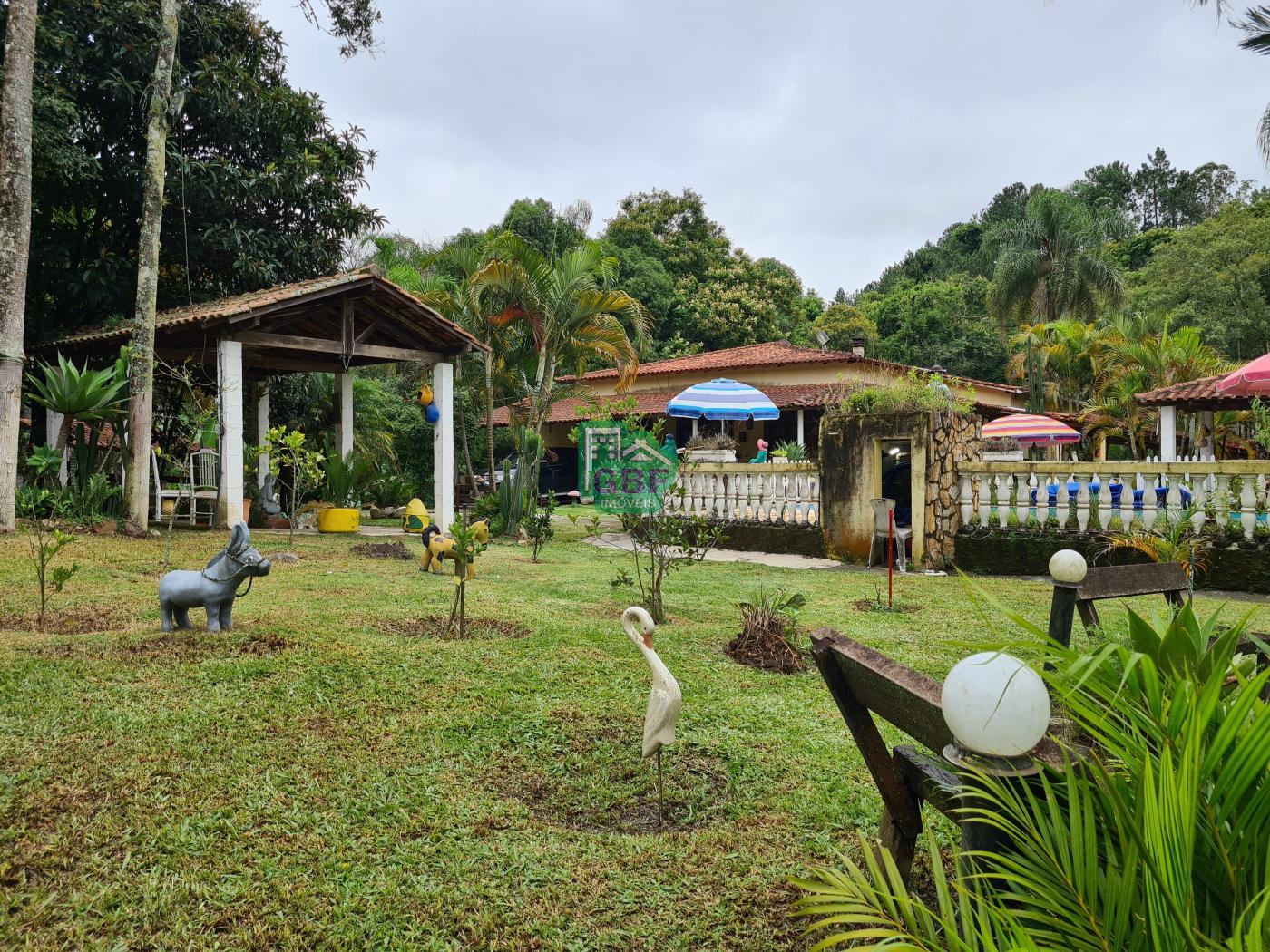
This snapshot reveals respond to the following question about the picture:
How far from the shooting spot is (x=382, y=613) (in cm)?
575

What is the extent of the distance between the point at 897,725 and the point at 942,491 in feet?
24.7

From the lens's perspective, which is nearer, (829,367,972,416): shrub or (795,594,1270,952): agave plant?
(795,594,1270,952): agave plant

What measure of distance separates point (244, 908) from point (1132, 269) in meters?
43.7

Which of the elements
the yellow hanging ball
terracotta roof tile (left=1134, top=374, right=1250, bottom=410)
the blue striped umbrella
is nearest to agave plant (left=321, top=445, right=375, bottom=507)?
the yellow hanging ball

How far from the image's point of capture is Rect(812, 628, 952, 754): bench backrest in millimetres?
1658

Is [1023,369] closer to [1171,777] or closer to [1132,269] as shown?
[1132,269]

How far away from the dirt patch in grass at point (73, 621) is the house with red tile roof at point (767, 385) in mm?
14300

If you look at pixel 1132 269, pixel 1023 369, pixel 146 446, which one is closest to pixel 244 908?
pixel 146 446

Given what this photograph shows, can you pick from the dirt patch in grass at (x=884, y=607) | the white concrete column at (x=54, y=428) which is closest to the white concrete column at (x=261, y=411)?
the white concrete column at (x=54, y=428)

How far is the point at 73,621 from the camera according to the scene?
5.10m

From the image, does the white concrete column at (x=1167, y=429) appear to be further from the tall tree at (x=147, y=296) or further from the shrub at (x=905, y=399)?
the tall tree at (x=147, y=296)

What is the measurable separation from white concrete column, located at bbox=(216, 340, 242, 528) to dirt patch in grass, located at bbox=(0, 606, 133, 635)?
5.43 m

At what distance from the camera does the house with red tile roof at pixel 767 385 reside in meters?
20.2

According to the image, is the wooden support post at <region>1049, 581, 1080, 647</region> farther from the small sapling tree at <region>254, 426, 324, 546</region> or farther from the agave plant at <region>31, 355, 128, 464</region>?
the agave plant at <region>31, 355, 128, 464</region>
